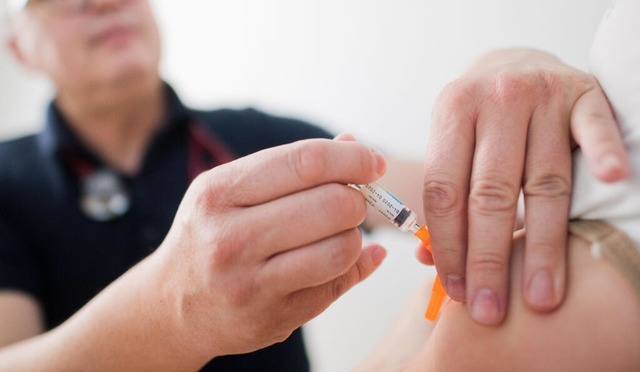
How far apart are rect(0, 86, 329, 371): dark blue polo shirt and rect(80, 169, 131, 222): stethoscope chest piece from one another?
0.01 metres

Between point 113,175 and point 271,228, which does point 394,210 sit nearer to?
point 271,228

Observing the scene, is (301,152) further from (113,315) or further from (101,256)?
(101,256)

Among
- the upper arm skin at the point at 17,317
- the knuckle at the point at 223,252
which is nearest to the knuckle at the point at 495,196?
the knuckle at the point at 223,252

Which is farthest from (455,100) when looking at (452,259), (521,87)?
(452,259)

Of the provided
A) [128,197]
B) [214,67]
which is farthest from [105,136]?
[214,67]

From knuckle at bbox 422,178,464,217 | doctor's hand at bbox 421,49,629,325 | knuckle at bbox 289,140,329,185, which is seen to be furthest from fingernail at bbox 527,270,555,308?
knuckle at bbox 289,140,329,185

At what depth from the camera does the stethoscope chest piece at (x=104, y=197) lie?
1158 mm

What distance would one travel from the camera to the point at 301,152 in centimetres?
49

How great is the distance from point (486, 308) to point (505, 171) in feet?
0.43

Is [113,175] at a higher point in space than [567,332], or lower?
lower

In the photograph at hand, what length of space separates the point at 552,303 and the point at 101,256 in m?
0.96

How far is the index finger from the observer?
495 millimetres

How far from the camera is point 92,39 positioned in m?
1.18

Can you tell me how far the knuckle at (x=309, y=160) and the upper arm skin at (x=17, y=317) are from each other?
776mm
